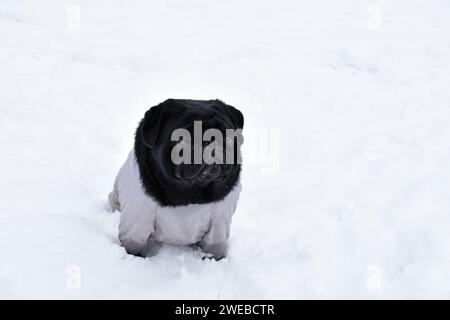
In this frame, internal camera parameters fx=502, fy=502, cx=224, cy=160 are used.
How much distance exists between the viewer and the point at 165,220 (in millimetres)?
2803

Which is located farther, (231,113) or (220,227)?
(220,227)

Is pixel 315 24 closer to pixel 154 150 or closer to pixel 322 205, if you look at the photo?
pixel 322 205

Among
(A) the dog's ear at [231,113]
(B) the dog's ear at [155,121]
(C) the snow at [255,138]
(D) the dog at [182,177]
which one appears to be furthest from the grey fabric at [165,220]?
(A) the dog's ear at [231,113]

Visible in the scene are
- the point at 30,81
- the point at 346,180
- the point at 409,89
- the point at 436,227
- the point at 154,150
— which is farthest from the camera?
the point at 409,89

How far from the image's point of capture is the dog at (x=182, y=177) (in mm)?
2539

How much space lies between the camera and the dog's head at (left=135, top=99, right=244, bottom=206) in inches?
99.5

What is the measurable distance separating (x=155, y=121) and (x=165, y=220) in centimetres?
57

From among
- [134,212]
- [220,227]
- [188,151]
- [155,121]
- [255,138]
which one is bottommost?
[220,227]

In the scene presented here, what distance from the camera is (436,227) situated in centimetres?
300

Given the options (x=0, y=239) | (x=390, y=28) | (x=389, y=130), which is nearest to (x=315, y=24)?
(x=390, y=28)

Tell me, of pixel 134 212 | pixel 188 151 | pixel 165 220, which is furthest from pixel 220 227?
pixel 188 151

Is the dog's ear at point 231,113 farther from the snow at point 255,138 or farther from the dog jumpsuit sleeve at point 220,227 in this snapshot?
the snow at point 255,138

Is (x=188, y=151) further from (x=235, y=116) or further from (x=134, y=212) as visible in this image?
(x=134, y=212)

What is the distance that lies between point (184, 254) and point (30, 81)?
3045mm
